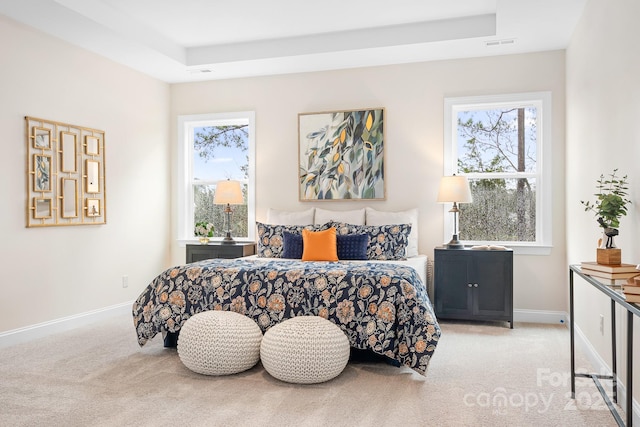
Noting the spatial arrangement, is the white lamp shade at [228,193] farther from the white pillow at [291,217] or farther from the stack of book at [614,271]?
the stack of book at [614,271]

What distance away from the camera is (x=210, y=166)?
6.14m

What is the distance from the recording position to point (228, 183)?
5559 mm


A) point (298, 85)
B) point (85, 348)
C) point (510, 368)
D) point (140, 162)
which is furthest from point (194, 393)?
point (298, 85)

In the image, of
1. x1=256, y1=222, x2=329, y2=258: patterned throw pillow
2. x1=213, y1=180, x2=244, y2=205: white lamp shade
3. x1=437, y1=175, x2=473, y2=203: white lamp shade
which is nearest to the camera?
x1=437, y1=175, x2=473, y2=203: white lamp shade

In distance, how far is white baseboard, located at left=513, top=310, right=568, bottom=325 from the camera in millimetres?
4848

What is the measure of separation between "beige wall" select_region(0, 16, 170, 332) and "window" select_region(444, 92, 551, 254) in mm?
3270

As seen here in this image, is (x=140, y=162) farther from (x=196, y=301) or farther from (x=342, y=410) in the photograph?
(x=342, y=410)

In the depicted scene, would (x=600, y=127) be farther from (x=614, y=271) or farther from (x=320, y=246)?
(x=320, y=246)

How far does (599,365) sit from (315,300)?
1.87 metres

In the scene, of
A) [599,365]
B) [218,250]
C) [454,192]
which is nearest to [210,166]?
[218,250]

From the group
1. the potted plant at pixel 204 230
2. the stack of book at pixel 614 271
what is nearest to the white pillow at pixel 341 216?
Result: the potted plant at pixel 204 230

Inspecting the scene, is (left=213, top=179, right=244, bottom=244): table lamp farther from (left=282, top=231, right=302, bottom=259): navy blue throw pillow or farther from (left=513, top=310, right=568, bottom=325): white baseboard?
(left=513, top=310, right=568, bottom=325): white baseboard

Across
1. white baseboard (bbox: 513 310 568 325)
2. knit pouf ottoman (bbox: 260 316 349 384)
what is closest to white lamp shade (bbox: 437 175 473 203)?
white baseboard (bbox: 513 310 568 325)

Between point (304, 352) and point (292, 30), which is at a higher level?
Answer: point (292, 30)
